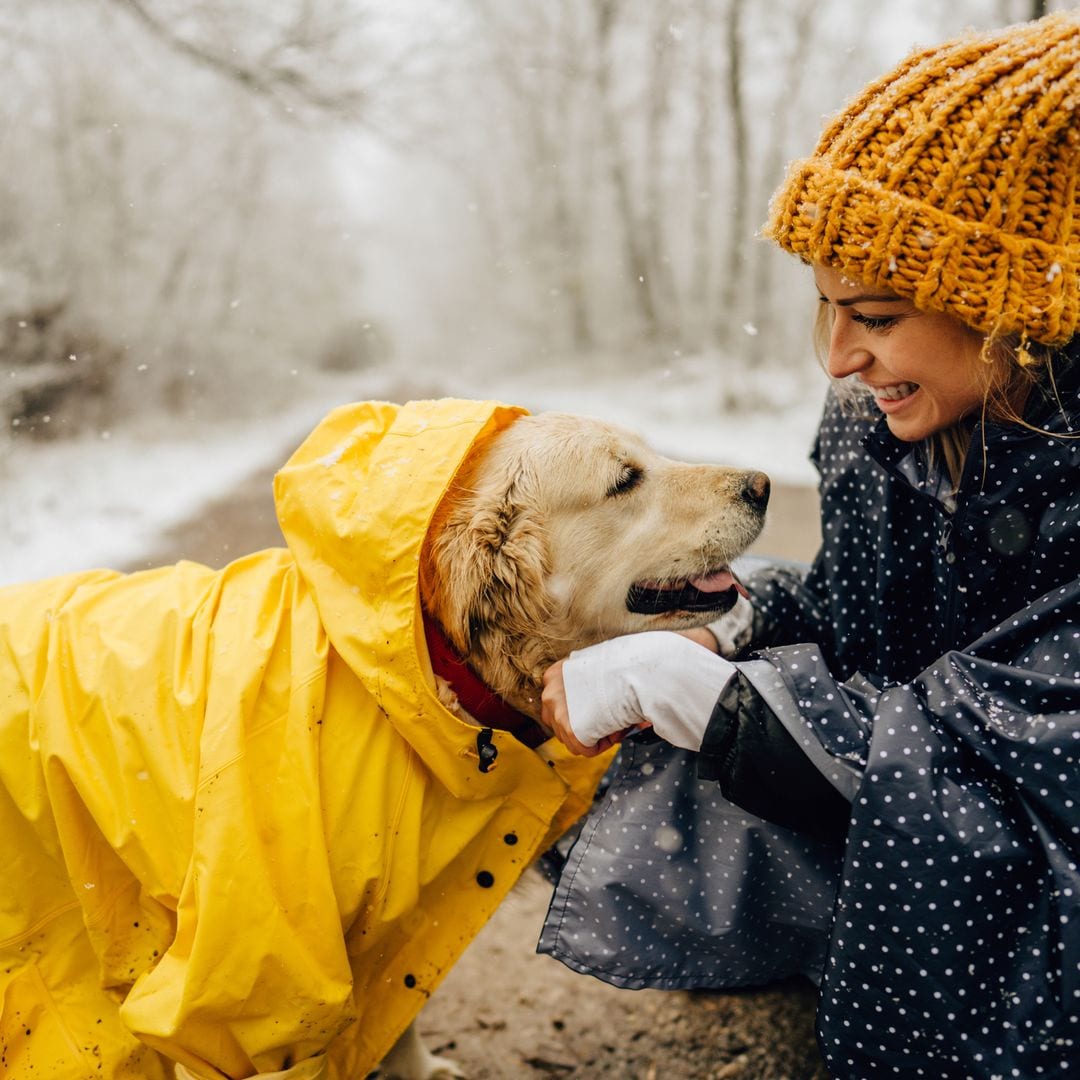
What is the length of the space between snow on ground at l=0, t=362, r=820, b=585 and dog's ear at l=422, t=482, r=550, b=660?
624 mm

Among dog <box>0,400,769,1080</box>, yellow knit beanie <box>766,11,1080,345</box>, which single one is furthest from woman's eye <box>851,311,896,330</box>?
dog <box>0,400,769,1080</box>

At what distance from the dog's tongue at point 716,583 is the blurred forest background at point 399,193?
513cm

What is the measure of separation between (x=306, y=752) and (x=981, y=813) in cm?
133

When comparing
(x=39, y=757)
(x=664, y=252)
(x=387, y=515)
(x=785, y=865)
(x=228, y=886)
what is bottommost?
(x=664, y=252)

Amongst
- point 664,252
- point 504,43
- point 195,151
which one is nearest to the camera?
point 195,151

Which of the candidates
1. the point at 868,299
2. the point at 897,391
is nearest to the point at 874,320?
the point at 868,299

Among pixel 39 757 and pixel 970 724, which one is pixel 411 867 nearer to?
pixel 39 757

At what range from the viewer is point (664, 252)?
1802cm

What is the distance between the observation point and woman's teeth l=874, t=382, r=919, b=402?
1.98m

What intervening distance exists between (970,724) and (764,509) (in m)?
0.96

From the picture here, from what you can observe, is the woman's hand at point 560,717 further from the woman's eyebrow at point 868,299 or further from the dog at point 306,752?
the woman's eyebrow at point 868,299

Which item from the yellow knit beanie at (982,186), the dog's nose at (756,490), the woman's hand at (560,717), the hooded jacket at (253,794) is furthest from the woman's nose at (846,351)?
the woman's hand at (560,717)

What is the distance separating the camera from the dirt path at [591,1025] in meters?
2.55

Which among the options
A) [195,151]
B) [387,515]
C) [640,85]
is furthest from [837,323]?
[640,85]
